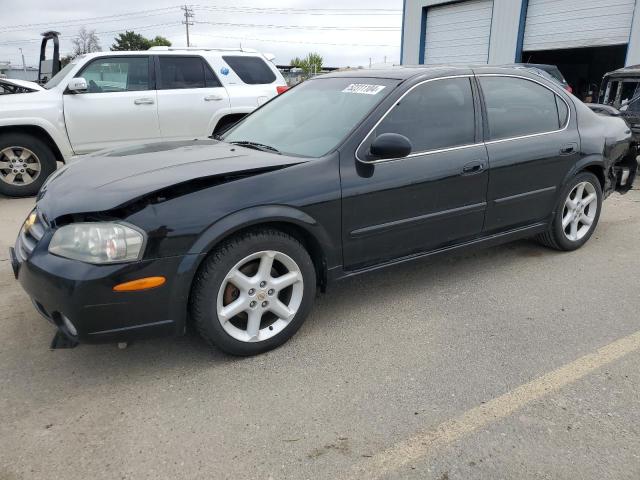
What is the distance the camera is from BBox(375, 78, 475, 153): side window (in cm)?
343

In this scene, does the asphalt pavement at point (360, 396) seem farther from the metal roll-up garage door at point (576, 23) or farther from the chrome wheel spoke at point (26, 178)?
the metal roll-up garage door at point (576, 23)

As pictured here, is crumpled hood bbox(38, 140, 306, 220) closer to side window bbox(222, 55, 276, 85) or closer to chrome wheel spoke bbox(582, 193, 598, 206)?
chrome wheel spoke bbox(582, 193, 598, 206)

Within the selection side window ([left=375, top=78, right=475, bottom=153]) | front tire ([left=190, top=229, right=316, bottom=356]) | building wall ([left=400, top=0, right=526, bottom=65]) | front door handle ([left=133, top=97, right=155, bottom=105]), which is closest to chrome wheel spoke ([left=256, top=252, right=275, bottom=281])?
front tire ([left=190, top=229, right=316, bottom=356])

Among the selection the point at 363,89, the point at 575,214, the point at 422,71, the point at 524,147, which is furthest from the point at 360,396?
the point at 575,214

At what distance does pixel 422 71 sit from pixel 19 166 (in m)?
5.36

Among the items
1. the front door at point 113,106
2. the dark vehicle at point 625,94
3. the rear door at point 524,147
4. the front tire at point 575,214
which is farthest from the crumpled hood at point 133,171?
the dark vehicle at point 625,94

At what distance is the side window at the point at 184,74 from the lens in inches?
288

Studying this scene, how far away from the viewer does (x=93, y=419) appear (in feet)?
8.09

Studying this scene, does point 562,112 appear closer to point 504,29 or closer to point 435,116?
point 435,116

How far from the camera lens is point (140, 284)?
100 inches

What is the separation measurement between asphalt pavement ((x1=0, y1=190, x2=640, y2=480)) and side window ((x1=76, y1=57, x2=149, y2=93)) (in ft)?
13.2

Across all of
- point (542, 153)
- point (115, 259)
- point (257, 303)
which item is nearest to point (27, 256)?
point (115, 259)

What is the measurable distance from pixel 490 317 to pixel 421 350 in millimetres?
681

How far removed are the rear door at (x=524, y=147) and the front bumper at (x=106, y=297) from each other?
2.33m
